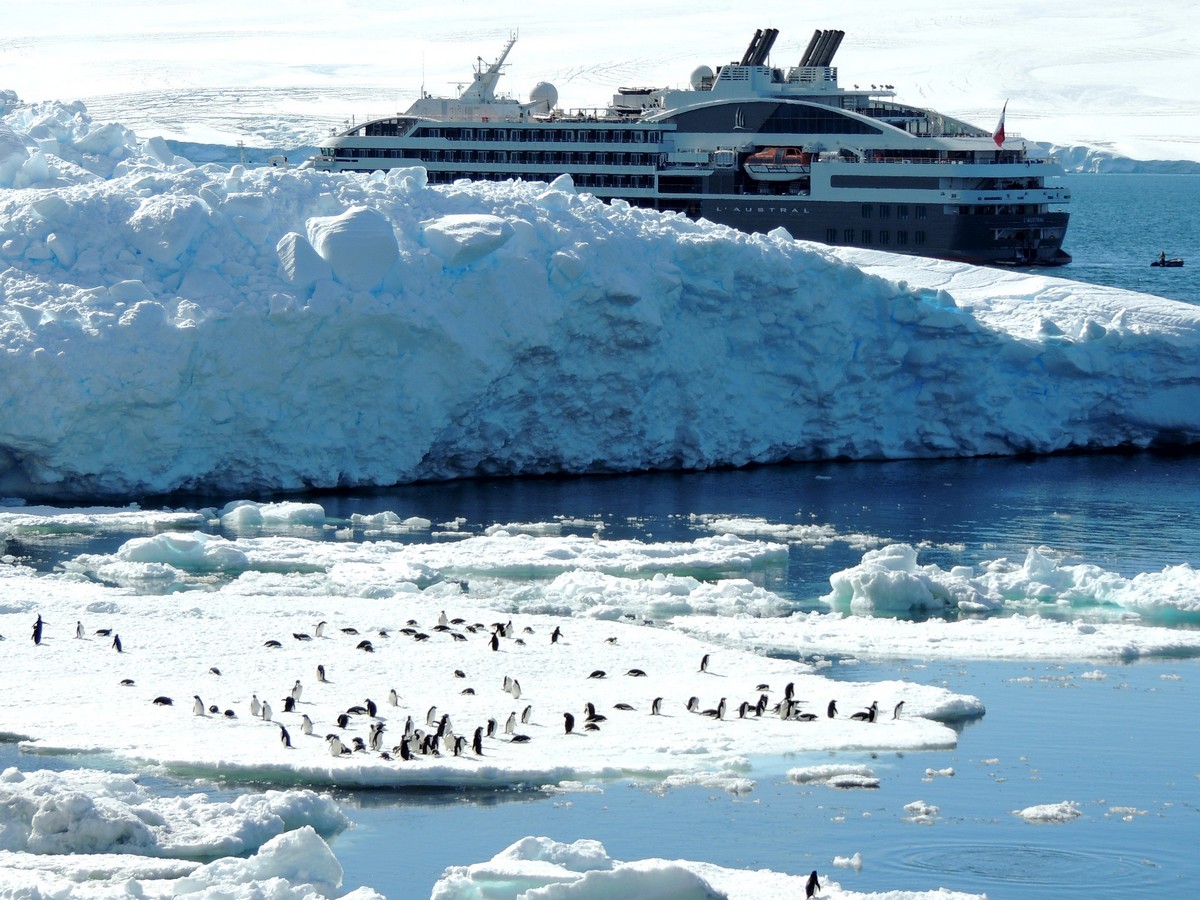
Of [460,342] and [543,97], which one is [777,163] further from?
[460,342]

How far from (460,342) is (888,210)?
31.1m

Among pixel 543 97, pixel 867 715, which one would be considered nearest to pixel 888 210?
pixel 543 97

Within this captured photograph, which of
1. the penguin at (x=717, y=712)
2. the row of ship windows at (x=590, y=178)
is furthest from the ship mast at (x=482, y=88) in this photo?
the penguin at (x=717, y=712)

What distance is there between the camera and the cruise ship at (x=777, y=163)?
58.5 meters

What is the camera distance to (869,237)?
194 ft

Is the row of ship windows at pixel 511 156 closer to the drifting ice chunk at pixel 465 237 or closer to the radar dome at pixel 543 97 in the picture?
the radar dome at pixel 543 97

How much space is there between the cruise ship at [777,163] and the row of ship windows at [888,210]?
0.14 feet

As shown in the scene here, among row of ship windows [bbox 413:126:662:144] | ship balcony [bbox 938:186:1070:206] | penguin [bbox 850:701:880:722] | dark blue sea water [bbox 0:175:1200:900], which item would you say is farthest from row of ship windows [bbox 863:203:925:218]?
penguin [bbox 850:701:880:722]

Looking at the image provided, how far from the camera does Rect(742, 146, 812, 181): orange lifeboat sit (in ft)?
195

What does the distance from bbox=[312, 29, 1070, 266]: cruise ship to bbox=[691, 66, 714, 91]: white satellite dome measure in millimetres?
2895

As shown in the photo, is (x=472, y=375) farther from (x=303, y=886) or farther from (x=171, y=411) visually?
(x=303, y=886)

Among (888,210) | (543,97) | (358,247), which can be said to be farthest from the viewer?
(543,97)

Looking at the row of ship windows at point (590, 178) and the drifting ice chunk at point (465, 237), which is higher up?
the row of ship windows at point (590, 178)

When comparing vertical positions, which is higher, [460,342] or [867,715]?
[460,342]
